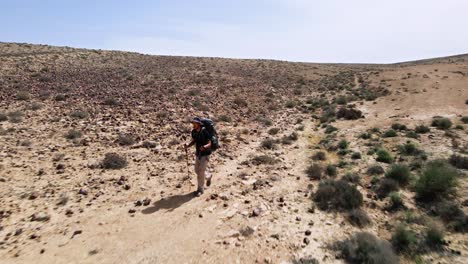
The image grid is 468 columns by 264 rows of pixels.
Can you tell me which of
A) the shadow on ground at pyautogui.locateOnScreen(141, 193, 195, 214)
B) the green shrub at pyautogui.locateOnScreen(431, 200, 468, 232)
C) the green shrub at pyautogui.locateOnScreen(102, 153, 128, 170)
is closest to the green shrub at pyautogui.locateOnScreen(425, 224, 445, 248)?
the green shrub at pyautogui.locateOnScreen(431, 200, 468, 232)

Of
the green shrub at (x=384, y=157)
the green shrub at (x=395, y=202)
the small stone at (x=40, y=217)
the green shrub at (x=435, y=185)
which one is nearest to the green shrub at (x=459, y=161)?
the green shrub at (x=384, y=157)

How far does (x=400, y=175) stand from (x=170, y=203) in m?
6.97

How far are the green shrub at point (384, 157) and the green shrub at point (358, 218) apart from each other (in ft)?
14.7

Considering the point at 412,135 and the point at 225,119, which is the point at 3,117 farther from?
the point at 412,135

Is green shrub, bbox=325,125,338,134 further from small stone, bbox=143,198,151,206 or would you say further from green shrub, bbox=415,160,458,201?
small stone, bbox=143,198,151,206

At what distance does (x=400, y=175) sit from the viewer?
9.67 metres

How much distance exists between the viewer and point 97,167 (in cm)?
1038

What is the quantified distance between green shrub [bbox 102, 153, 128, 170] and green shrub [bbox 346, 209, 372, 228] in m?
7.24

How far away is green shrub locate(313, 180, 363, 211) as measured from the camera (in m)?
8.09

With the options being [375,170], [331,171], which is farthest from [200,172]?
[375,170]

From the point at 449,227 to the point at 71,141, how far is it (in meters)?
12.7

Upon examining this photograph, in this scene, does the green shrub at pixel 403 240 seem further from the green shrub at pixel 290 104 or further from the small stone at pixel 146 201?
the green shrub at pixel 290 104

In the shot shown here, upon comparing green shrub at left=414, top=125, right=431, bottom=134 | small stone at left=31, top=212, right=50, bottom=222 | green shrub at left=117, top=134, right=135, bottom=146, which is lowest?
small stone at left=31, top=212, right=50, bottom=222

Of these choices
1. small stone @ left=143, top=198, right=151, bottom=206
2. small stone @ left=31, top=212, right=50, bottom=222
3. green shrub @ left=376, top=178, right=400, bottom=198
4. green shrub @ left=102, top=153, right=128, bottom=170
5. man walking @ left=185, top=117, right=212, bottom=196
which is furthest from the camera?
green shrub @ left=102, top=153, right=128, bottom=170
